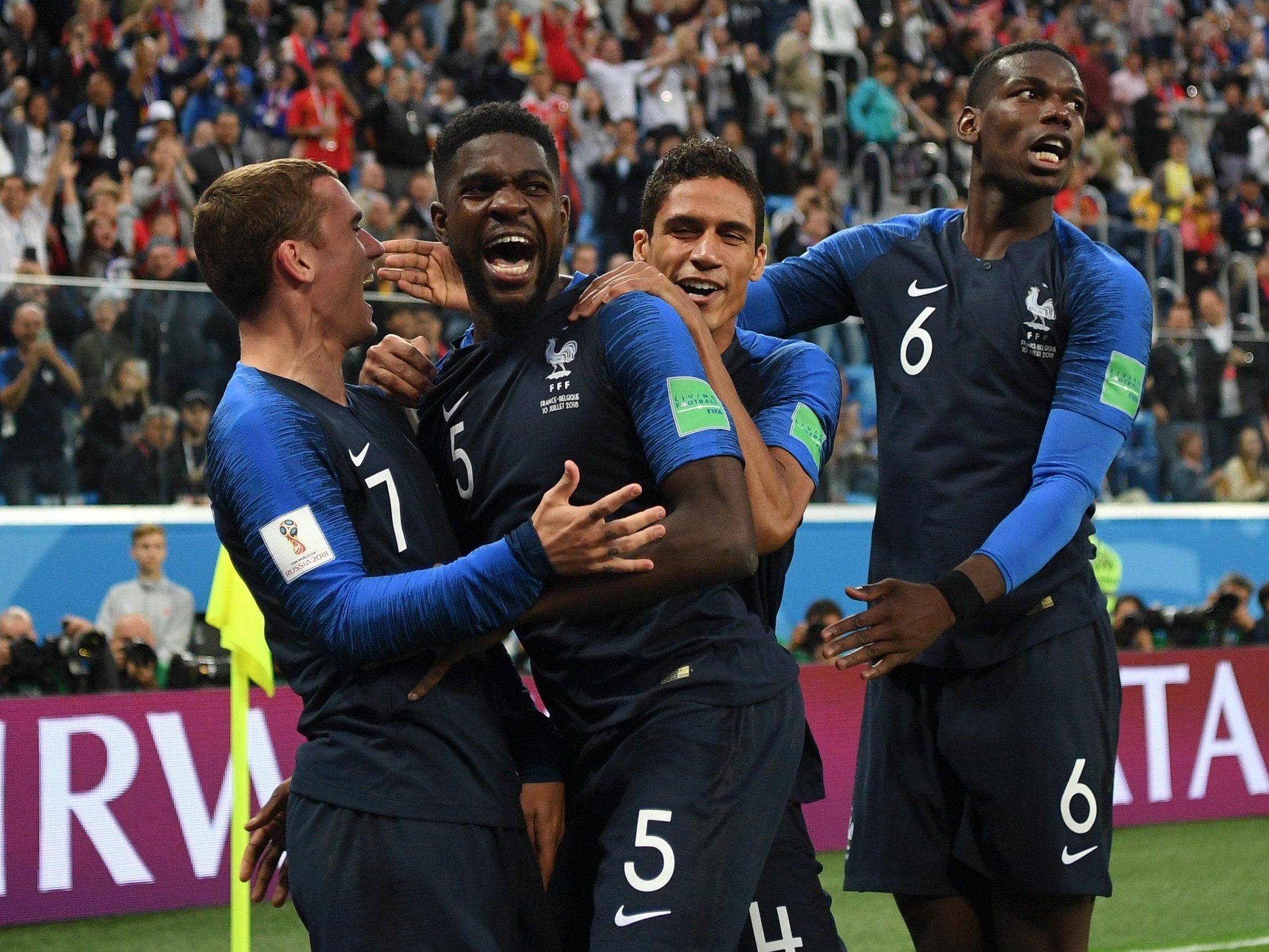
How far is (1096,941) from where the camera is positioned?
720cm

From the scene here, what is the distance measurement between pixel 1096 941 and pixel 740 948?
159 inches

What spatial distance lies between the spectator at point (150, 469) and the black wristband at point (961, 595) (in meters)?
6.60

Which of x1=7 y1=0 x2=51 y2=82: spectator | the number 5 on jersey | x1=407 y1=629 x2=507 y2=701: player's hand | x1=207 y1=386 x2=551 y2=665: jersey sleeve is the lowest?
x1=407 y1=629 x2=507 y2=701: player's hand

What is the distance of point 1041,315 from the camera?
407 cm

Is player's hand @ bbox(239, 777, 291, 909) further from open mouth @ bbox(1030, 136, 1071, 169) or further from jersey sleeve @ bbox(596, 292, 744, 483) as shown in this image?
open mouth @ bbox(1030, 136, 1071, 169)

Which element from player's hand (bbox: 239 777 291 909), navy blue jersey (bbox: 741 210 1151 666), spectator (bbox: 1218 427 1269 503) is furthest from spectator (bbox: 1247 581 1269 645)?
player's hand (bbox: 239 777 291 909)

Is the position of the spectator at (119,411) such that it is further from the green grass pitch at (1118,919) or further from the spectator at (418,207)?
the spectator at (418,207)

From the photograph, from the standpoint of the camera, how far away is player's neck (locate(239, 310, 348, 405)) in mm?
3281

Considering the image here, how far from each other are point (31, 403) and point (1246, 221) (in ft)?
48.9

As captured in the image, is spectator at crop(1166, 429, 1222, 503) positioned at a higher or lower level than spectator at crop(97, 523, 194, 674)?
higher

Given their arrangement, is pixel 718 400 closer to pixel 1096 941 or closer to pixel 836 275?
pixel 836 275

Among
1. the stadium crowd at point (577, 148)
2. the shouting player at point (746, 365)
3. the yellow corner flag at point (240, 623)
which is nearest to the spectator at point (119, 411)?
the stadium crowd at point (577, 148)

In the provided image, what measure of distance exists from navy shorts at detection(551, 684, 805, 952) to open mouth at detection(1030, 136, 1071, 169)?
5.15 ft

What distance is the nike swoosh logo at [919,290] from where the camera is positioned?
13.9ft
